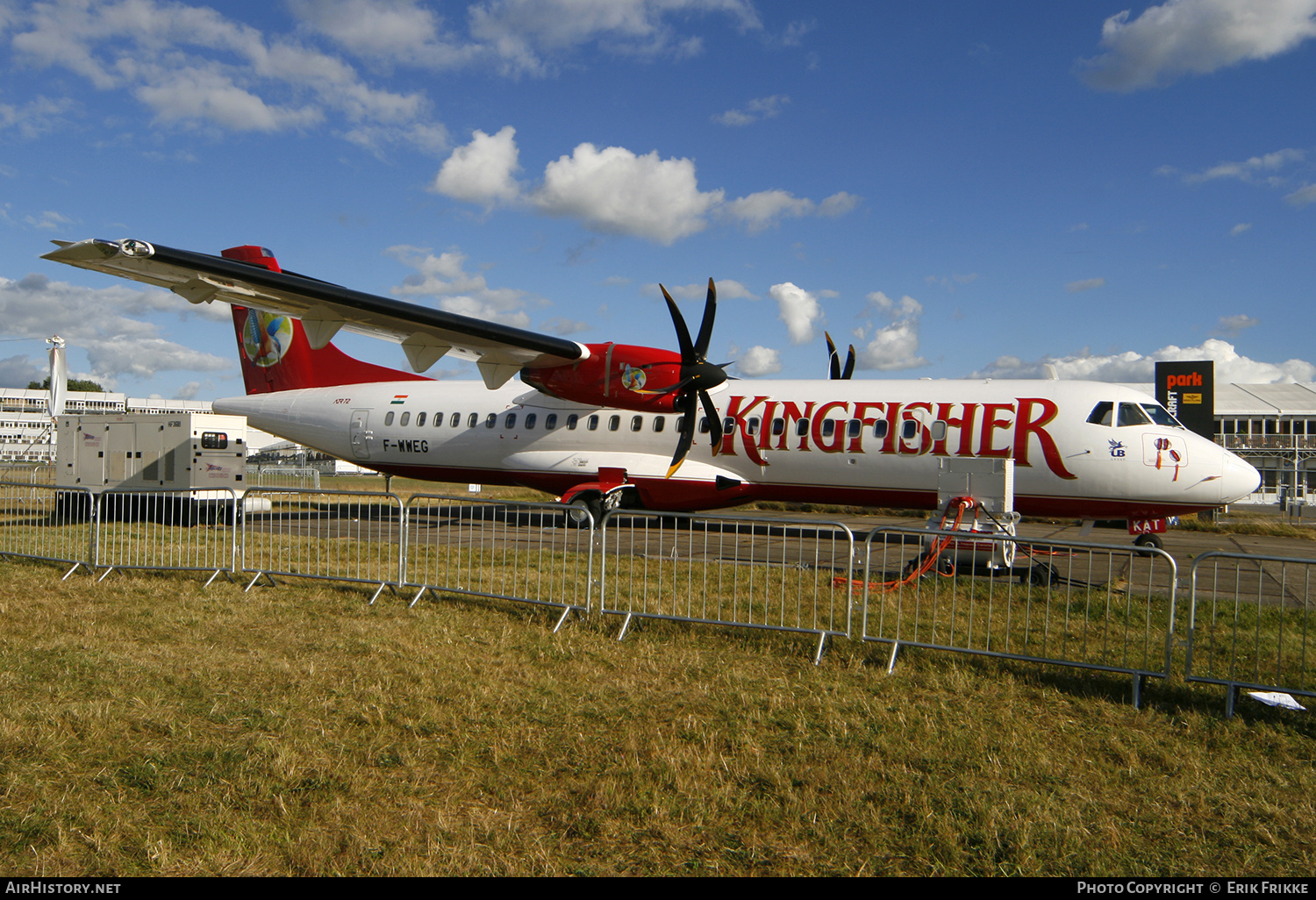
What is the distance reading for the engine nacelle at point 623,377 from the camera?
1311cm

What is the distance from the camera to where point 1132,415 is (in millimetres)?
12609

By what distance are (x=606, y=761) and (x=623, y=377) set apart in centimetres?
955

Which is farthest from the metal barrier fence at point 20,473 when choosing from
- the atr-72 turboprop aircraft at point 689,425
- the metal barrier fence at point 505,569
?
the metal barrier fence at point 505,569

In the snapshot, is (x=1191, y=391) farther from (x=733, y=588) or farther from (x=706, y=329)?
(x=733, y=588)

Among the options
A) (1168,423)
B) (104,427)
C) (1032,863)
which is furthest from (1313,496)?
(104,427)

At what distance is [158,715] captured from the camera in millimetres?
4641

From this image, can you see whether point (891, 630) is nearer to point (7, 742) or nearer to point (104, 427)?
point (7, 742)

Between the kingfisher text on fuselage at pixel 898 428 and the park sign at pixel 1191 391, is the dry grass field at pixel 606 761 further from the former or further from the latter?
the park sign at pixel 1191 391

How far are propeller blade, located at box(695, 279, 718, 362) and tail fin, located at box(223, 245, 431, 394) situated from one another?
9.07 meters

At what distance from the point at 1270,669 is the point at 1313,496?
43.9 metres

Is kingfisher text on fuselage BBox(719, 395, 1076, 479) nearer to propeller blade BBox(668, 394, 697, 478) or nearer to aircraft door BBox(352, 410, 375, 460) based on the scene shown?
propeller blade BBox(668, 394, 697, 478)

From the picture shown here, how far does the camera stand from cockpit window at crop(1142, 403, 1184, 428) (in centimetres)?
1253

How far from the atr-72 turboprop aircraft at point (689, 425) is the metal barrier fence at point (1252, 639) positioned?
9.64ft

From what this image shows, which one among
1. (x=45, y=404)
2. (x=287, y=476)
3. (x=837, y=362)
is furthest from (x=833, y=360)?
(x=45, y=404)
